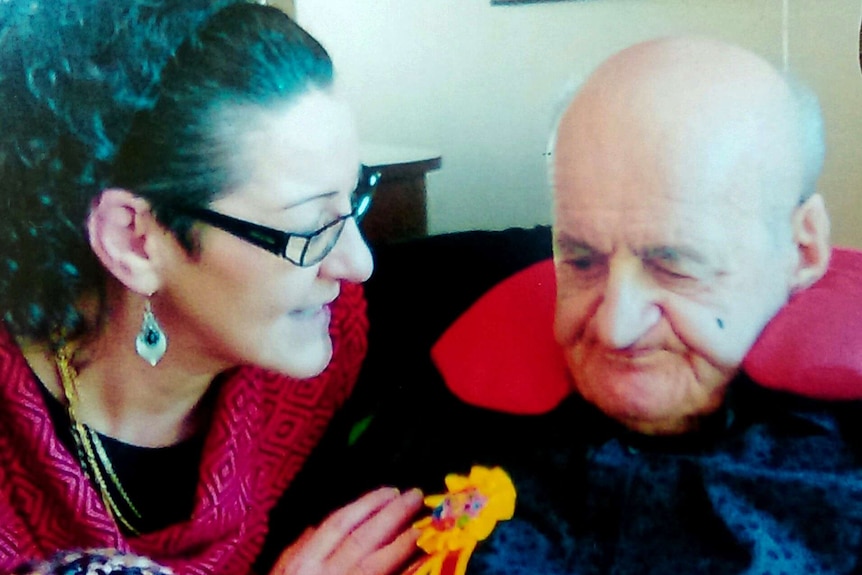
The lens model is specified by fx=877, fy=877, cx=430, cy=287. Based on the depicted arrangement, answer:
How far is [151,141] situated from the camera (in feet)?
2.19

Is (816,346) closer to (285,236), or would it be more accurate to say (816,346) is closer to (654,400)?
(654,400)

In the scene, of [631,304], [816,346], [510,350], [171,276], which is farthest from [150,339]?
[816,346]

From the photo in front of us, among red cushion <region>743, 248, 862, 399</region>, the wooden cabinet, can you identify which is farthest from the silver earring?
red cushion <region>743, 248, 862, 399</region>

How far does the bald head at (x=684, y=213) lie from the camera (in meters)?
0.59

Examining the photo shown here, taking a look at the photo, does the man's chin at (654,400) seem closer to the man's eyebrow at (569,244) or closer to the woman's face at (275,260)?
the man's eyebrow at (569,244)

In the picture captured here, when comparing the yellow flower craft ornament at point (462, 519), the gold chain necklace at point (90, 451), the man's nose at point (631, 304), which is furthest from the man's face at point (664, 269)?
the gold chain necklace at point (90, 451)

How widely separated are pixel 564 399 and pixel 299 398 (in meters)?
0.30

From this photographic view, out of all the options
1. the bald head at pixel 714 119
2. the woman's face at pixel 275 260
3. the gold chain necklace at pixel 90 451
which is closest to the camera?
the bald head at pixel 714 119

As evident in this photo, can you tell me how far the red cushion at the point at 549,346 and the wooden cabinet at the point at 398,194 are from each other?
0.41ft

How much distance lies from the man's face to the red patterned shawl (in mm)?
297

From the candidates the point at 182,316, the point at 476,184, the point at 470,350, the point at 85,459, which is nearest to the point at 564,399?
the point at 470,350

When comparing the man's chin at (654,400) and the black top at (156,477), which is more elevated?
the man's chin at (654,400)

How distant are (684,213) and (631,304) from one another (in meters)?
0.07

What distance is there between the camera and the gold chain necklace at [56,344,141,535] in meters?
0.81
